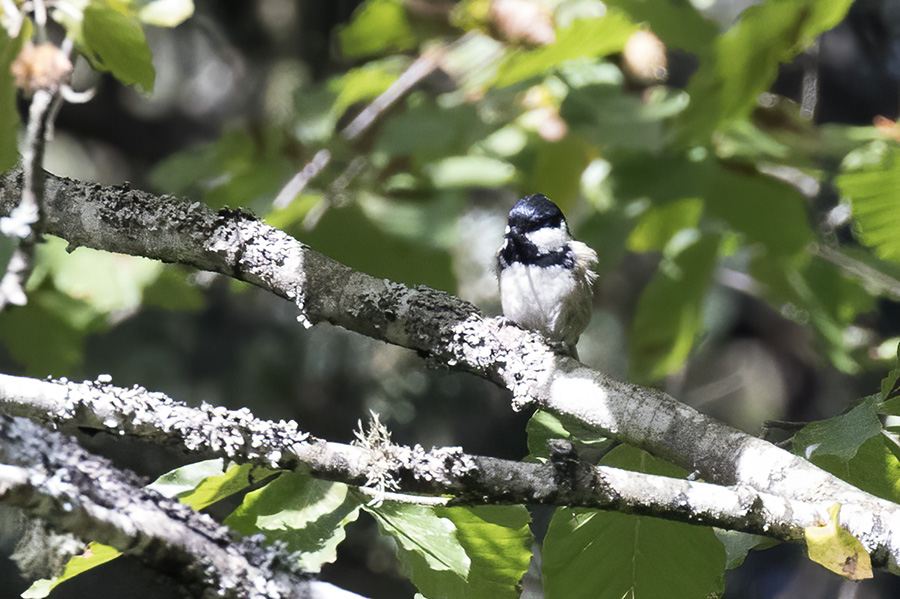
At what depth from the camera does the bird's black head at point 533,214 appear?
9.21ft

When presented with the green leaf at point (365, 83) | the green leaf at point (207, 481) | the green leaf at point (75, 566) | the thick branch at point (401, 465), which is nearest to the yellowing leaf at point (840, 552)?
the thick branch at point (401, 465)

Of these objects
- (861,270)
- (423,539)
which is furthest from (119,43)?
(861,270)

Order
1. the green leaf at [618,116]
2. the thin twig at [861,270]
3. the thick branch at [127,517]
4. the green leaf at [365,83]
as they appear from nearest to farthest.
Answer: the thick branch at [127,517]
the green leaf at [618,116]
the thin twig at [861,270]
the green leaf at [365,83]

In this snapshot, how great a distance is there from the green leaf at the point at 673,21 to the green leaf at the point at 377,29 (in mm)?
779

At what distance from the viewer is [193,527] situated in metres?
1.13

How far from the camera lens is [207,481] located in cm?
127

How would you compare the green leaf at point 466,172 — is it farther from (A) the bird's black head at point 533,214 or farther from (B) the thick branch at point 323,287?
(B) the thick branch at point 323,287

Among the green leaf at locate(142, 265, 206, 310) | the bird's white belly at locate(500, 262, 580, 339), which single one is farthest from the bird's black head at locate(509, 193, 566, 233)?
the green leaf at locate(142, 265, 206, 310)

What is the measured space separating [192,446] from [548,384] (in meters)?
0.63

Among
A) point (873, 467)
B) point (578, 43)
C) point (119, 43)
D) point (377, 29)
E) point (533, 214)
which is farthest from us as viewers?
point (533, 214)

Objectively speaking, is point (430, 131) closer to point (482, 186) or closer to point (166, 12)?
point (482, 186)

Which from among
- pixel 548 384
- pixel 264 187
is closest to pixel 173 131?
pixel 264 187

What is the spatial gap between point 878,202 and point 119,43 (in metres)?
1.60

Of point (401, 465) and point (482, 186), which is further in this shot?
point (482, 186)
